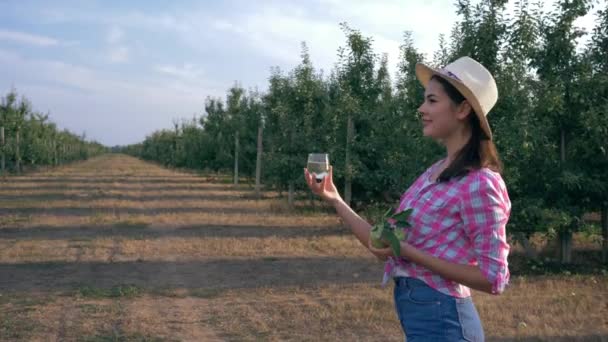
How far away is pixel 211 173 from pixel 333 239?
94.2 ft

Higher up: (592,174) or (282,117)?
(282,117)

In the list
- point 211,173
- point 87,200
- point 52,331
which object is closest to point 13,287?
point 52,331

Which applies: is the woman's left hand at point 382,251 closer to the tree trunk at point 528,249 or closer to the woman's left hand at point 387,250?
the woman's left hand at point 387,250

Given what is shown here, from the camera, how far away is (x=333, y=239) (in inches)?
472

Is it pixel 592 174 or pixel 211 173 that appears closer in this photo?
pixel 592 174

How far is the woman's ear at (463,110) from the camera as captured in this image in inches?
85.6

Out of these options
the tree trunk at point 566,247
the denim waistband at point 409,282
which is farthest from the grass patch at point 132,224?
the denim waistband at point 409,282

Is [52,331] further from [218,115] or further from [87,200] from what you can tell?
[218,115]

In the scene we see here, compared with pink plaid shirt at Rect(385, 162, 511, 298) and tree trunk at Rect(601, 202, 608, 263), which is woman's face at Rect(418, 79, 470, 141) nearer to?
pink plaid shirt at Rect(385, 162, 511, 298)

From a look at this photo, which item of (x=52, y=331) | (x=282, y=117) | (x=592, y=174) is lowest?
(x=52, y=331)

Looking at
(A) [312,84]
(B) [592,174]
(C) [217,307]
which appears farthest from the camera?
(A) [312,84]

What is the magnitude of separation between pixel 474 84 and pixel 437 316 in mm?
783

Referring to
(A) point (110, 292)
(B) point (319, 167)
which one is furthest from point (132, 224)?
(B) point (319, 167)

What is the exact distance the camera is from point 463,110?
218 cm
